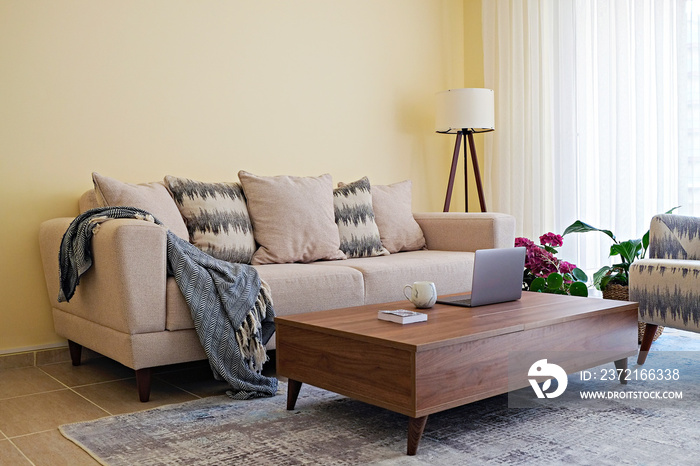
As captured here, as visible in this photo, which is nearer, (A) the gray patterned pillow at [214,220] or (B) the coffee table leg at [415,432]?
(B) the coffee table leg at [415,432]

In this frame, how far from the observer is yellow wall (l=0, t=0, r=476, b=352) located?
10.5 ft

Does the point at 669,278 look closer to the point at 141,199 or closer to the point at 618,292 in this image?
the point at 618,292

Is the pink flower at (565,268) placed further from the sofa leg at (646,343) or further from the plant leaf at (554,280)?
the sofa leg at (646,343)

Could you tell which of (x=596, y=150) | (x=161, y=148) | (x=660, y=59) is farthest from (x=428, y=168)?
(x=161, y=148)

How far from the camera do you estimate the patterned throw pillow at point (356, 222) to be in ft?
12.0

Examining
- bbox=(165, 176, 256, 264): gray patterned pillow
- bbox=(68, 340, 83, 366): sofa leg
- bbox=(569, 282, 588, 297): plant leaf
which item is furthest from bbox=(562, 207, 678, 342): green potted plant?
bbox=(68, 340, 83, 366): sofa leg

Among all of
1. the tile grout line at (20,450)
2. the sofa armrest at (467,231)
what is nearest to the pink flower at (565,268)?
the sofa armrest at (467,231)

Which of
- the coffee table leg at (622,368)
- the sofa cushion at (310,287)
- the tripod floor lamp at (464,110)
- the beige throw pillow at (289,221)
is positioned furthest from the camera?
the tripod floor lamp at (464,110)

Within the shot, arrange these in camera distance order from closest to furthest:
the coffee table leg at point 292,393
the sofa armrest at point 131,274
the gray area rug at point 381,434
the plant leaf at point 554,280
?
the gray area rug at point 381,434 → the coffee table leg at point 292,393 → the sofa armrest at point 131,274 → the plant leaf at point 554,280

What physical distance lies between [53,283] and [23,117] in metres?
0.78

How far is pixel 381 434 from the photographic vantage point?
2.09m

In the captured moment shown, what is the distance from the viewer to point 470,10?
196 inches

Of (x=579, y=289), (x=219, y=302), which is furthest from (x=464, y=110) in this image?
(x=219, y=302)

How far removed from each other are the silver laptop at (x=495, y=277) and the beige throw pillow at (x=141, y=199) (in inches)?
49.4
